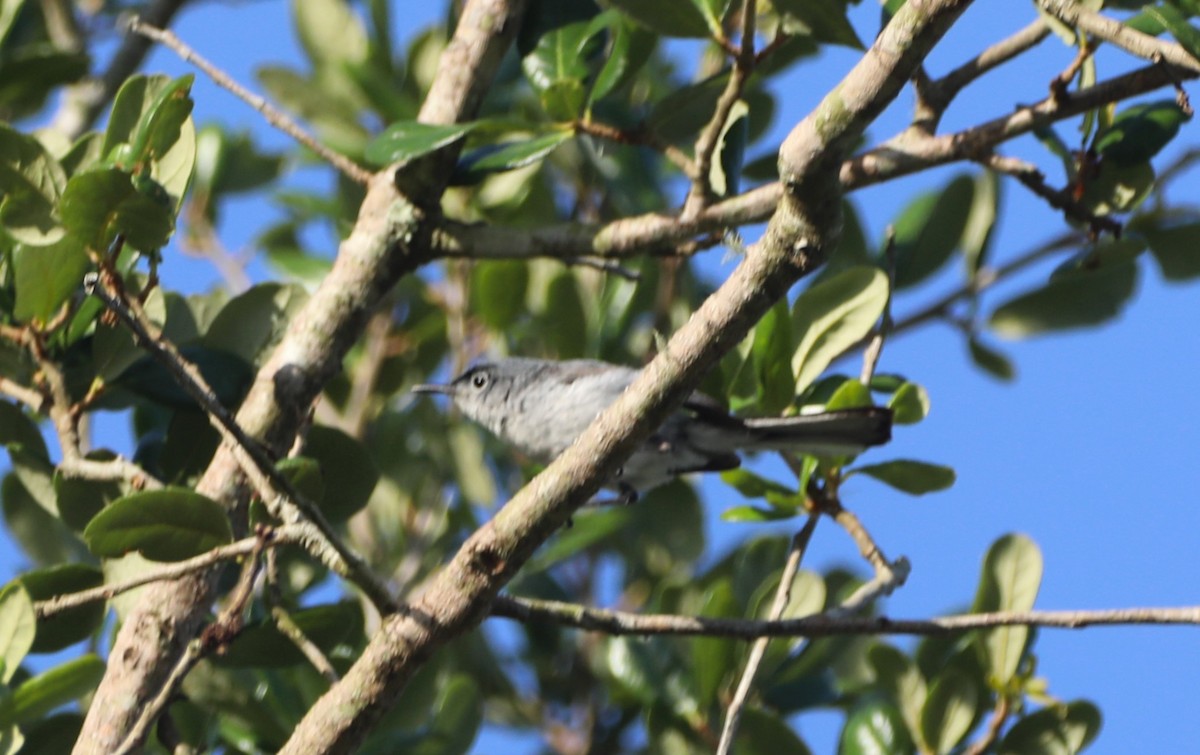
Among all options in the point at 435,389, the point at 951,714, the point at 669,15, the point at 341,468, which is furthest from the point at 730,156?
the point at 435,389

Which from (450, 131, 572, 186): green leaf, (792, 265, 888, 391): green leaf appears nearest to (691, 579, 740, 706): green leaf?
(792, 265, 888, 391): green leaf

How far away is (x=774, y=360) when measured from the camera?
10.2 ft

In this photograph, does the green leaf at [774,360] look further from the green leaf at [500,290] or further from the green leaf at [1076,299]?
the green leaf at [500,290]

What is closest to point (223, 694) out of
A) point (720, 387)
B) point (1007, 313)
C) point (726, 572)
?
point (720, 387)

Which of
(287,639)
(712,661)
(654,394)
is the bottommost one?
(654,394)

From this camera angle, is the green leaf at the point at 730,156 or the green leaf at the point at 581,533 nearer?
the green leaf at the point at 730,156

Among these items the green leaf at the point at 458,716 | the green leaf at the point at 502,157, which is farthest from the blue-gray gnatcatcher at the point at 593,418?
the green leaf at the point at 502,157

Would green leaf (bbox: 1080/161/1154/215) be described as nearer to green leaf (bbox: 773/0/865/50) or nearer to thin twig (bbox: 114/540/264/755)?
green leaf (bbox: 773/0/865/50)

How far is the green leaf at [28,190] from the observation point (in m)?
2.55

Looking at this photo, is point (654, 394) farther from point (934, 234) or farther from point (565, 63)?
point (934, 234)

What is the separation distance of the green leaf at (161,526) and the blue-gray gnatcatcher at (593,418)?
4.01 ft

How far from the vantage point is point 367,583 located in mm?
2264

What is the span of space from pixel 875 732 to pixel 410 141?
1.62 m

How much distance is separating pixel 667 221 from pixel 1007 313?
128 centimetres
